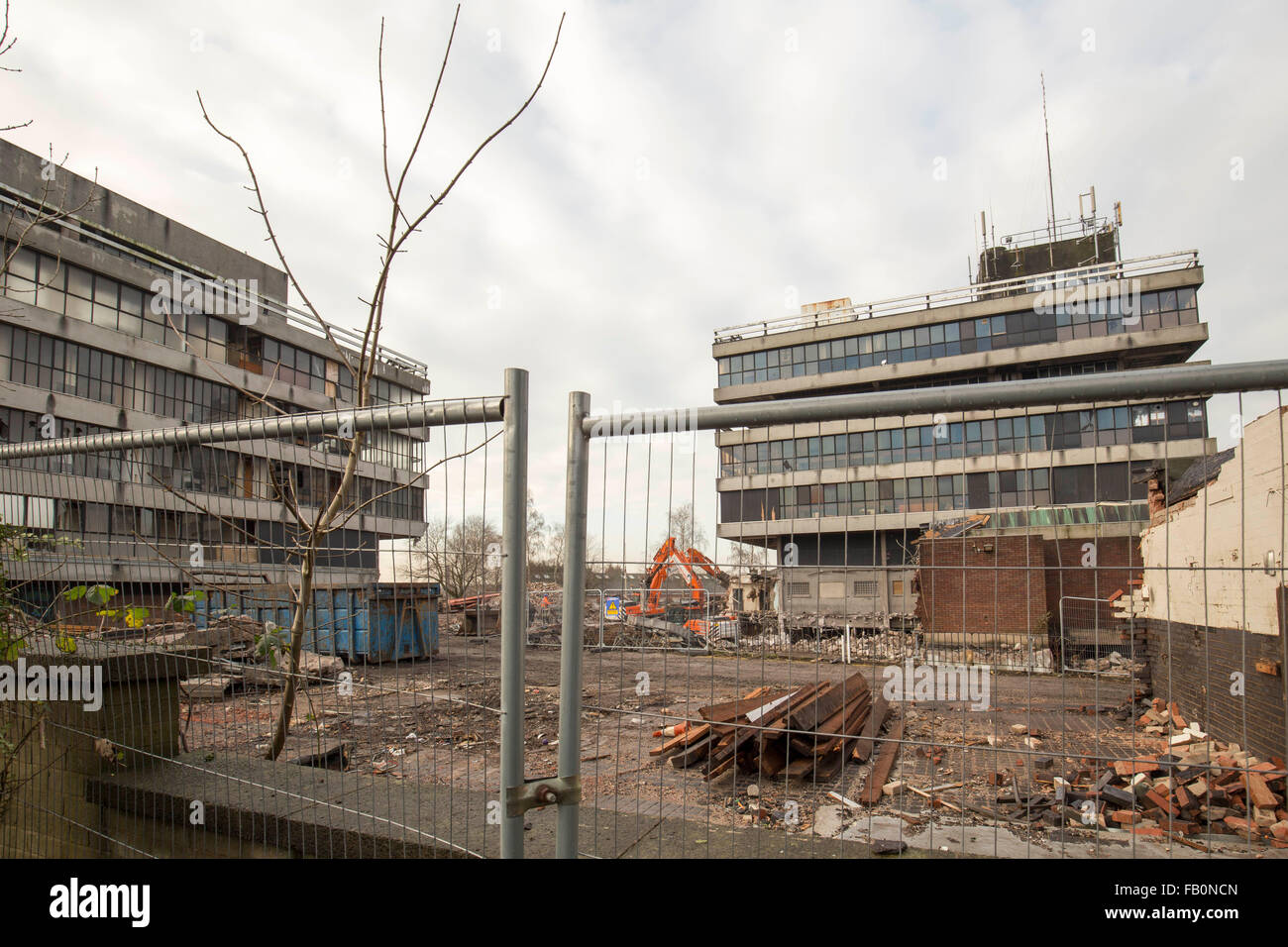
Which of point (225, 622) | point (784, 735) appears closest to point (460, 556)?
point (225, 622)

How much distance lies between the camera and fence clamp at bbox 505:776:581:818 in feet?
6.79

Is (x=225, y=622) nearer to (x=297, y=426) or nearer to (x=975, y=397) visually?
(x=297, y=426)

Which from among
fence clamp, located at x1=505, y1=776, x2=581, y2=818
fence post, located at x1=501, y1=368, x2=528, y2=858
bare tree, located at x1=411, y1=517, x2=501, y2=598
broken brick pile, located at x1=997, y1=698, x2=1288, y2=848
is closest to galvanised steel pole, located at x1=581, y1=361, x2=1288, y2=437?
fence post, located at x1=501, y1=368, x2=528, y2=858

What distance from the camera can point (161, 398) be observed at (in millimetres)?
28656

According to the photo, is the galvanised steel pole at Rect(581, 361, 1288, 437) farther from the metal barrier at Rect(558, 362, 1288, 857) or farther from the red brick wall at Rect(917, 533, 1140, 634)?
the red brick wall at Rect(917, 533, 1140, 634)

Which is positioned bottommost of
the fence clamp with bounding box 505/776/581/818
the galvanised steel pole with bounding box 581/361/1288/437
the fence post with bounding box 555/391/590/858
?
the fence clamp with bounding box 505/776/581/818

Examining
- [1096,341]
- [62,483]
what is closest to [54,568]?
[62,483]

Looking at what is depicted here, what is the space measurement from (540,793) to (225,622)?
77.4 inches

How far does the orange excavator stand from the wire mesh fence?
0.51 meters

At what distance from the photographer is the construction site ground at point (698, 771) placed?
104 inches

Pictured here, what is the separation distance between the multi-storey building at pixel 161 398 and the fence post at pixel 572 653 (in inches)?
36.3
